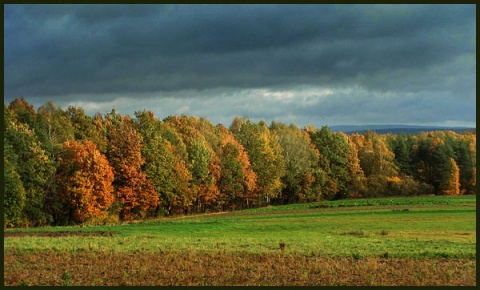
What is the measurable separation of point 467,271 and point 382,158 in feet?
357

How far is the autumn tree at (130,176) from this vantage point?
7825cm

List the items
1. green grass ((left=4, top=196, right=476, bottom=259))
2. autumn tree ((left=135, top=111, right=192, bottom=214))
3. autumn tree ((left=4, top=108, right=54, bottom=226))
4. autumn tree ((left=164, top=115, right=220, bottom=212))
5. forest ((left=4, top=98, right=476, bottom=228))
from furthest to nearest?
1. autumn tree ((left=164, top=115, right=220, bottom=212))
2. autumn tree ((left=135, top=111, right=192, bottom=214))
3. forest ((left=4, top=98, right=476, bottom=228))
4. autumn tree ((left=4, top=108, right=54, bottom=226))
5. green grass ((left=4, top=196, right=476, bottom=259))

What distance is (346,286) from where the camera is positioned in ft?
73.2

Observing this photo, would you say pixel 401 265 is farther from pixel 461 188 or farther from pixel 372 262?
pixel 461 188

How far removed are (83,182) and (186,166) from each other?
24.1 meters

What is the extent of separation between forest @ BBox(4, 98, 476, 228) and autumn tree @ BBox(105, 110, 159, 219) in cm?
16

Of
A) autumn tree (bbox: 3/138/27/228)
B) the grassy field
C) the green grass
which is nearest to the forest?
autumn tree (bbox: 3/138/27/228)

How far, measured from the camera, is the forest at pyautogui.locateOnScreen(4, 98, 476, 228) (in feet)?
227

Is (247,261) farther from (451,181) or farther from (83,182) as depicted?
(451,181)

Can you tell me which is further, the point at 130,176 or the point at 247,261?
the point at 130,176

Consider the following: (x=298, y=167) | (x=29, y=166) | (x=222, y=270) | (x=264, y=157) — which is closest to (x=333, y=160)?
(x=298, y=167)

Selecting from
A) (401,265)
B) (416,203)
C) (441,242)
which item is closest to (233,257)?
(401,265)

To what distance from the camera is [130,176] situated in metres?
78.6

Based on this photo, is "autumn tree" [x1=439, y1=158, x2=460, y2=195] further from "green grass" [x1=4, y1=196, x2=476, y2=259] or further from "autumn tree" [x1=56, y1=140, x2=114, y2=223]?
"autumn tree" [x1=56, y1=140, x2=114, y2=223]
